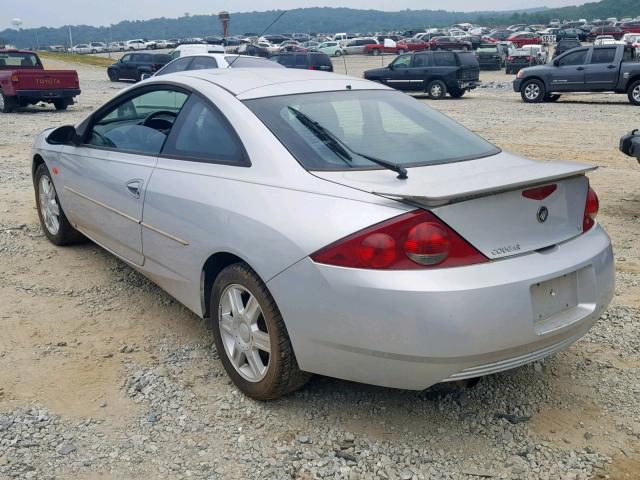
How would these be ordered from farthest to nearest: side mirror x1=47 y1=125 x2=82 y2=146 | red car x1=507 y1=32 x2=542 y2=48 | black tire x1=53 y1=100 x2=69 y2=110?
red car x1=507 y1=32 x2=542 y2=48 < black tire x1=53 y1=100 x2=69 y2=110 < side mirror x1=47 y1=125 x2=82 y2=146

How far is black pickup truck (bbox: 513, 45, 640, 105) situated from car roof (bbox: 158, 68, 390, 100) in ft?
54.0

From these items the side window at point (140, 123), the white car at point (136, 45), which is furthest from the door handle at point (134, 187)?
the white car at point (136, 45)

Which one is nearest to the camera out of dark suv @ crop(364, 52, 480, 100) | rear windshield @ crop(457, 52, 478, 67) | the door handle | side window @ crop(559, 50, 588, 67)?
the door handle

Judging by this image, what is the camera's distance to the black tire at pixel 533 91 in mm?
19297

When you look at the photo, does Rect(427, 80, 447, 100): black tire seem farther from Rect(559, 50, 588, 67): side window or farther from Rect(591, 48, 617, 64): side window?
Rect(591, 48, 617, 64): side window

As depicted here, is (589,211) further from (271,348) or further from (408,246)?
(271,348)

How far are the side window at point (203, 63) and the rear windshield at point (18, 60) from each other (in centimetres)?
623

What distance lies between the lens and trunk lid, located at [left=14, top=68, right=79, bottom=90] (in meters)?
17.1

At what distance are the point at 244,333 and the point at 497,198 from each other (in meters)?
1.38

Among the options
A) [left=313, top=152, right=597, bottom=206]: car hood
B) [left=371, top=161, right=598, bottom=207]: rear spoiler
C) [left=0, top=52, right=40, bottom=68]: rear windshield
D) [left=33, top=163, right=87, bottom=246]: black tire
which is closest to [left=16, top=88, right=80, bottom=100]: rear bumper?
[left=0, top=52, right=40, bottom=68]: rear windshield

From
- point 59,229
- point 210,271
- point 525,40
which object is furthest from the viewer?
point 525,40

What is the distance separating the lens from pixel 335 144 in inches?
131

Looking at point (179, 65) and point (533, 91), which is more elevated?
point (179, 65)

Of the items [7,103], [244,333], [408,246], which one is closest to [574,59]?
[7,103]
